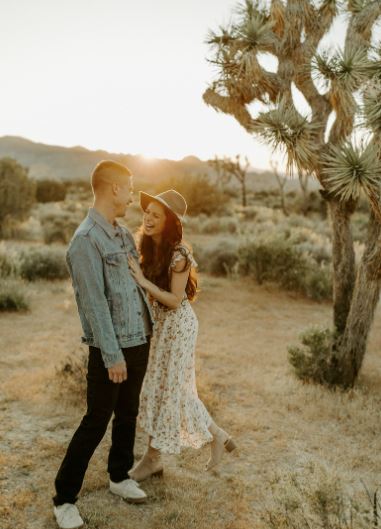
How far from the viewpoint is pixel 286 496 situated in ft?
9.06

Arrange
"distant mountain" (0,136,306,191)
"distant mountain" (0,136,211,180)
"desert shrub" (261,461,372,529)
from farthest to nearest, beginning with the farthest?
1. "distant mountain" (0,136,211,180)
2. "distant mountain" (0,136,306,191)
3. "desert shrub" (261,461,372,529)

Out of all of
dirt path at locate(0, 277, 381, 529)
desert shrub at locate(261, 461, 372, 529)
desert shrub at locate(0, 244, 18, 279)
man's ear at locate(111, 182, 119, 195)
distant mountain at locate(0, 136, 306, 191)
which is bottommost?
dirt path at locate(0, 277, 381, 529)

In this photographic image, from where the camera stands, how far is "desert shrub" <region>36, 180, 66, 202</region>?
33.9 meters

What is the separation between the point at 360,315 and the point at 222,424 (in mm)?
1860

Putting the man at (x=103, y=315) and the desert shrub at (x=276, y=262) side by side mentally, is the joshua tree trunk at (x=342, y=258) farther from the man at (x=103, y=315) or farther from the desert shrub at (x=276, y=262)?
Answer: the desert shrub at (x=276, y=262)

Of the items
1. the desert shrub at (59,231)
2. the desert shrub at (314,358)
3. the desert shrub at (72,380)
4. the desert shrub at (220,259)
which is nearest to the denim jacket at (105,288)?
the desert shrub at (72,380)

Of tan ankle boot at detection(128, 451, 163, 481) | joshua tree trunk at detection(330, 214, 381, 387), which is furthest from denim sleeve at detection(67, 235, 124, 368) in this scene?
joshua tree trunk at detection(330, 214, 381, 387)

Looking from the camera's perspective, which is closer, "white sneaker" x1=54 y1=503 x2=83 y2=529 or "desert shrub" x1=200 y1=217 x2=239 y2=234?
"white sneaker" x1=54 y1=503 x2=83 y2=529

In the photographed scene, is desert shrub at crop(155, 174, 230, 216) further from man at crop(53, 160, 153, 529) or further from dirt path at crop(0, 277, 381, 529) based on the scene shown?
man at crop(53, 160, 153, 529)

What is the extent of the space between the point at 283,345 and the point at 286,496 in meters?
5.17

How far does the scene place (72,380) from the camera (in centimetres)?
560

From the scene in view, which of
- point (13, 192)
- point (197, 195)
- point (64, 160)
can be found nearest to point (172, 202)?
point (13, 192)

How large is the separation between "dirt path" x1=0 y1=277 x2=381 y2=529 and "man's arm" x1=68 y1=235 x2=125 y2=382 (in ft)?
3.83

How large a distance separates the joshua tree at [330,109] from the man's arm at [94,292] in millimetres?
2844
